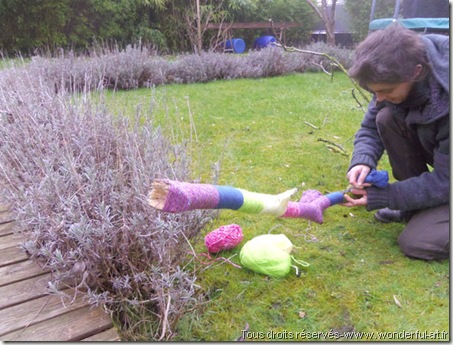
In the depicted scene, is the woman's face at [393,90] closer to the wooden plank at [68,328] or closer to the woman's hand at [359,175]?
the woman's hand at [359,175]

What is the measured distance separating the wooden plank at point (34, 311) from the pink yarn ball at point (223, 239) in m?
0.80

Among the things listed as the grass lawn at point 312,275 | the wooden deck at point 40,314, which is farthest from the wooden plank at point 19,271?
the grass lawn at point 312,275

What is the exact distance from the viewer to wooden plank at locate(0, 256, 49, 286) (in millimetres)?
1844

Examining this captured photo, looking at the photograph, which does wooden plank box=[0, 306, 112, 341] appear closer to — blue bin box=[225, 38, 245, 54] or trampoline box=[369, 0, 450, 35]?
trampoline box=[369, 0, 450, 35]

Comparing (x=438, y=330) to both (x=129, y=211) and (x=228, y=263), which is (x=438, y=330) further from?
(x=129, y=211)

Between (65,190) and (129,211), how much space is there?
29 centimetres

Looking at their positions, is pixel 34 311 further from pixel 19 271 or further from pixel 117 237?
pixel 117 237

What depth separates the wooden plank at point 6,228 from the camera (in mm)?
2232

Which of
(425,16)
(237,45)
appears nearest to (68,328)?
(425,16)

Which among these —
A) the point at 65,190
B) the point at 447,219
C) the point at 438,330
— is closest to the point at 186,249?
the point at 65,190

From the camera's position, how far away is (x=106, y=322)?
5.28ft

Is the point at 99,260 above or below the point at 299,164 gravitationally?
above

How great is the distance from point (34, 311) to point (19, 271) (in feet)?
0.99

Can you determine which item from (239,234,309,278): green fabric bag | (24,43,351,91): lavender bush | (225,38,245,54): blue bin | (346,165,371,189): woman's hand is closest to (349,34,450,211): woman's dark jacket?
(346,165,371,189): woman's hand
